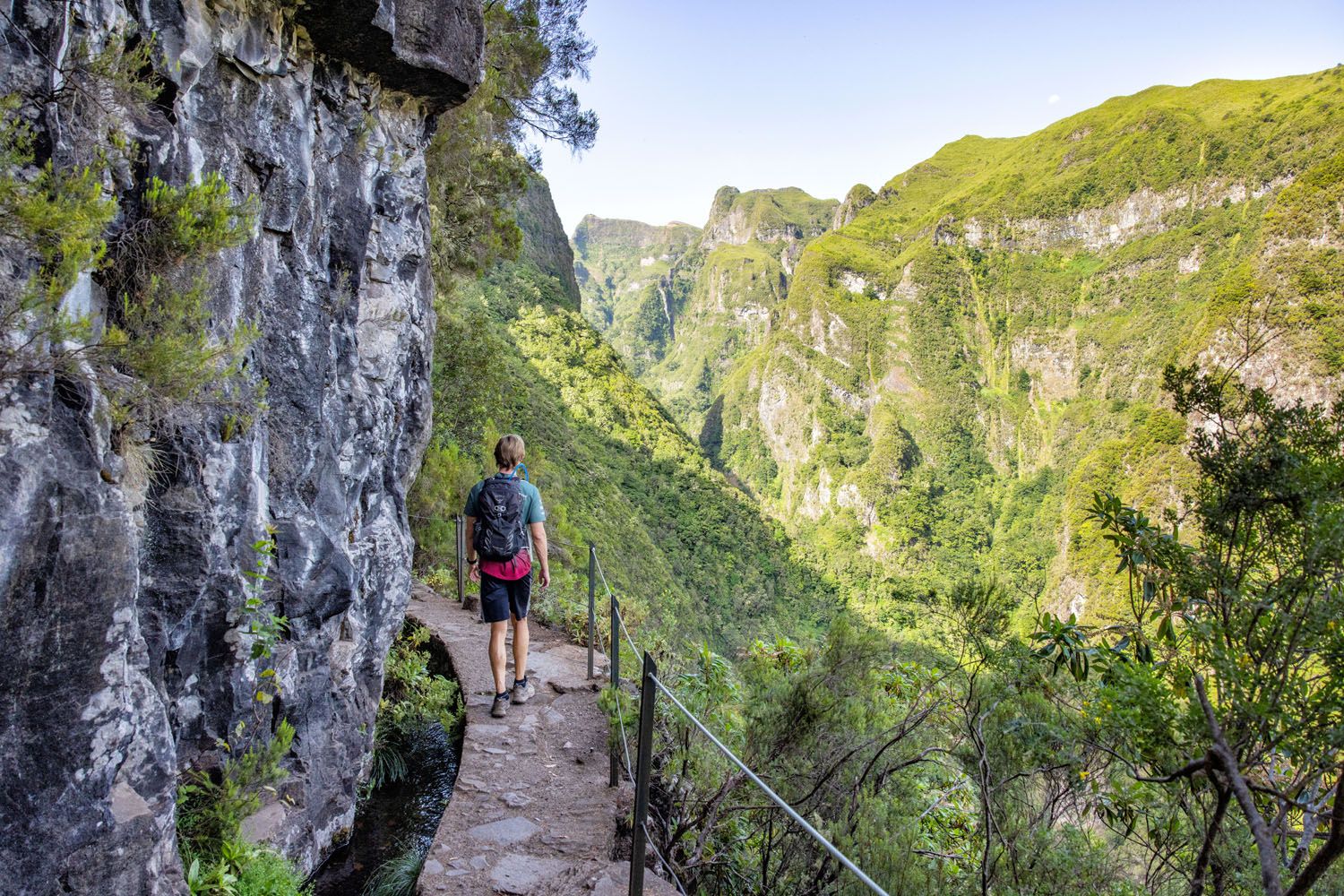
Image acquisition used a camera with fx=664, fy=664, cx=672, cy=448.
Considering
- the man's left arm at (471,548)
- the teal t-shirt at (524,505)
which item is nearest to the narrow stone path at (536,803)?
the man's left arm at (471,548)

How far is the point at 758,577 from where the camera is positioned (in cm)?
4678

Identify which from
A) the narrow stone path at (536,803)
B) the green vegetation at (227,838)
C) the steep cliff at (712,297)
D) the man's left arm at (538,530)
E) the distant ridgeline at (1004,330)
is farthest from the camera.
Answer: the steep cliff at (712,297)

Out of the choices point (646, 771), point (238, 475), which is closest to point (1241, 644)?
point (646, 771)

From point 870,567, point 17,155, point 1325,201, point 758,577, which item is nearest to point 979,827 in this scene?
point 17,155

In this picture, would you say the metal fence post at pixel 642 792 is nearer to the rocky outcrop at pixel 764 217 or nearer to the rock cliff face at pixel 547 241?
the rock cliff face at pixel 547 241

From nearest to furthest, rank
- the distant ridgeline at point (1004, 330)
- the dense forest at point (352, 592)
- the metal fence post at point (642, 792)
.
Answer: the dense forest at point (352, 592) < the metal fence post at point (642, 792) < the distant ridgeline at point (1004, 330)

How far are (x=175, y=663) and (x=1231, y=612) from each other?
392 centimetres

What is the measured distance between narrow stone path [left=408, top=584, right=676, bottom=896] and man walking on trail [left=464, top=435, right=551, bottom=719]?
0.47m

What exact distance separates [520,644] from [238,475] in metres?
2.09

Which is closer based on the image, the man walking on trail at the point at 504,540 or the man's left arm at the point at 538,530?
the man walking on trail at the point at 504,540

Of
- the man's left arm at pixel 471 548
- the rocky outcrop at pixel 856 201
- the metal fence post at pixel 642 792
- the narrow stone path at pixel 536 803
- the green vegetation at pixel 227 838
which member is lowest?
the narrow stone path at pixel 536 803

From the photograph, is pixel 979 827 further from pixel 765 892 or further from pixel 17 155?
pixel 17 155

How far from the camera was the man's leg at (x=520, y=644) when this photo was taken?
420 centimetres

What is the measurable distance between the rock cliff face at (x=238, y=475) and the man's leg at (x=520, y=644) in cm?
85
